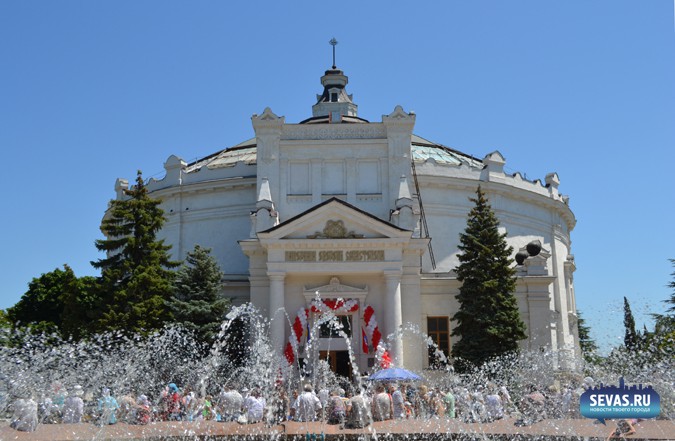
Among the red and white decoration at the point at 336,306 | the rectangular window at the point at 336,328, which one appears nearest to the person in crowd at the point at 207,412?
the red and white decoration at the point at 336,306

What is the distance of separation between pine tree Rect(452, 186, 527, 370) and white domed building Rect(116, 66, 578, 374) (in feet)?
7.37

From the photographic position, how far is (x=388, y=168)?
40.5m

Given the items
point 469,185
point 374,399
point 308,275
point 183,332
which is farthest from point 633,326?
point 374,399

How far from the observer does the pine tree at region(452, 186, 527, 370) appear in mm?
34406

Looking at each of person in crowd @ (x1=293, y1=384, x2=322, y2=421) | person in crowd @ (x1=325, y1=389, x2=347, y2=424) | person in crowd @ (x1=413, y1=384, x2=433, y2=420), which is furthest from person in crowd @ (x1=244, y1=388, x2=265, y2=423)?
person in crowd @ (x1=413, y1=384, x2=433, y2=420)

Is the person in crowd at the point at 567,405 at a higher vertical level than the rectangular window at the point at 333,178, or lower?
lower

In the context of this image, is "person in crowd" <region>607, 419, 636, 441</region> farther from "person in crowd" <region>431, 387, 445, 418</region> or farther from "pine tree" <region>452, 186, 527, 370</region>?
"pine tree" <region>452, 186, 527, 370</region>

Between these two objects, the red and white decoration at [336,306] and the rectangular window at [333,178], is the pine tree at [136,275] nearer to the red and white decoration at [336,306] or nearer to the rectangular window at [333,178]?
the red and white decoration at [336,306]

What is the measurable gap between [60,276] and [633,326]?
4857 cm

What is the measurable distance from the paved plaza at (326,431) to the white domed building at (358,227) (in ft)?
40.1

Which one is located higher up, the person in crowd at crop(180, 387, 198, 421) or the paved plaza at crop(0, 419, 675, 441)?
the person in crowd at crop(180, 387, 198, 421)

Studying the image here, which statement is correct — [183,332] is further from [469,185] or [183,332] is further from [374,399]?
[469,185]

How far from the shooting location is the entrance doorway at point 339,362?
34938 mm

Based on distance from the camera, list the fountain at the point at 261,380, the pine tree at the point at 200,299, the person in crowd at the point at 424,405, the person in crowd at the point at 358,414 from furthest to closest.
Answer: the pine tree at the point at 200,299, the person in crowd at the point at 424,405, the person in crowd at the point at 358,414, the fountain at the point at 261,380
